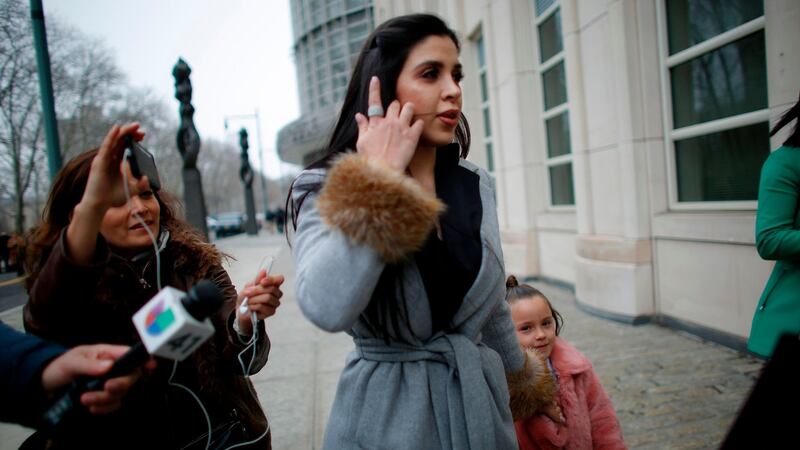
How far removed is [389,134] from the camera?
1177mm

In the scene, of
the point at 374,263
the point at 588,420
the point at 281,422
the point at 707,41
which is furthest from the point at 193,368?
the point at 707,41

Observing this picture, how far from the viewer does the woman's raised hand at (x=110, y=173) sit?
1.09 m

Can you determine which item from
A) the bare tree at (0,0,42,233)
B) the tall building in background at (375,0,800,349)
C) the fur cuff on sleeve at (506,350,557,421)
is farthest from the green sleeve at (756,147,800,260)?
the bare tree at (0,0,42,233)

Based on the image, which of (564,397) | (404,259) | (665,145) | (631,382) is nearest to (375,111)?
(404,259)

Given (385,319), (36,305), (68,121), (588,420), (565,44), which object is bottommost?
(588,420)

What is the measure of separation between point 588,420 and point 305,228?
151 centimetres

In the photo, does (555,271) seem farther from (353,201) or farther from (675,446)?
(353,201)

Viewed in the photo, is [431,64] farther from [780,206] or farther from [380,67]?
[780,206]

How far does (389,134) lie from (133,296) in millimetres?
981

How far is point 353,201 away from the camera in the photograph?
3.50 ft

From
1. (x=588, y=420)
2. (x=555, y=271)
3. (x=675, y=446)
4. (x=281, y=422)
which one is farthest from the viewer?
(x=555, y=271)

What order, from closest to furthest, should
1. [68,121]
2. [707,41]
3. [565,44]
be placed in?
1. [707,41]
2. [565,44]
3. [68,121]

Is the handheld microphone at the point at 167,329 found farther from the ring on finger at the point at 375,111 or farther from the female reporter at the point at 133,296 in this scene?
the ring on finger at the point at 375,111

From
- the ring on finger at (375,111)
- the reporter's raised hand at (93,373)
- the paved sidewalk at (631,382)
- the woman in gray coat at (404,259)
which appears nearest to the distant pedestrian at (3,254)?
the paved sidewalk at (631,382)
